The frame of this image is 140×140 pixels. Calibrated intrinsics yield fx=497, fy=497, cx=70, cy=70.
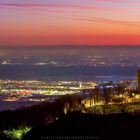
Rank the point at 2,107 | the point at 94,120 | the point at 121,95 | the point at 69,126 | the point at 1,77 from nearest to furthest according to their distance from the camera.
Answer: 1. the point at 69,126
2. the point at 94,120
3. the point at 121,95
4. the point at 2,107
5. the point at 1,77

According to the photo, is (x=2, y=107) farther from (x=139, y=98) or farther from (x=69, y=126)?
(x=69, y=126)

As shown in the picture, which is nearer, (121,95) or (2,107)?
(121,95)

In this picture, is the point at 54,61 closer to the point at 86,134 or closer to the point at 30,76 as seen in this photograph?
the point at 30,76

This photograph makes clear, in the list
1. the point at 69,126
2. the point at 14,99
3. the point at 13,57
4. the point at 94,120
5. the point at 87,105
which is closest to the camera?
the point at 69,126

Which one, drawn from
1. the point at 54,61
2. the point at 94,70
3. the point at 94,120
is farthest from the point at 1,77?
the point at 94,120

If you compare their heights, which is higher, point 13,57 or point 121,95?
point 13,57

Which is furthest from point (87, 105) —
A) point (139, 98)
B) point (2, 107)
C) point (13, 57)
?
point (13, 57)
